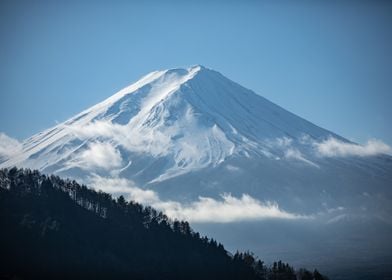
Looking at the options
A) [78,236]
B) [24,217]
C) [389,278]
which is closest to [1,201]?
[24,217]

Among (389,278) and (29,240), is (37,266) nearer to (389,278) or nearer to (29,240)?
(29,240)

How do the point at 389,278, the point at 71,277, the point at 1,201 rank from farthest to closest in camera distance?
the point at 389,278
the point at 1,201
the point at 71,277

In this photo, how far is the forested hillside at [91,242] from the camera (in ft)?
247

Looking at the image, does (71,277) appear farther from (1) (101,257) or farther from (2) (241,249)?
(2) (241,249)

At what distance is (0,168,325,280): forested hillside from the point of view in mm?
75438

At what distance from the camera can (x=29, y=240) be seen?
3059 inches

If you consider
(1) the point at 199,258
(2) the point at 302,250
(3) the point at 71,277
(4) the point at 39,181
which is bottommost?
(3) the point at 71,277

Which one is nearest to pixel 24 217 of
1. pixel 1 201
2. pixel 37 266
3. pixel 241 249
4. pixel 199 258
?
pixel 1 201

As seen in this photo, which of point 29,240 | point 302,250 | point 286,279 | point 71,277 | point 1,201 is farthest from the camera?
point 302,250

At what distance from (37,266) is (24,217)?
975 centimetres

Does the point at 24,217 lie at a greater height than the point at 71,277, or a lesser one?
greater

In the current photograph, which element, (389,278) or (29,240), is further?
(389,278)

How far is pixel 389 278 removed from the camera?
396ft

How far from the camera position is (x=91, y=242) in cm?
8219
